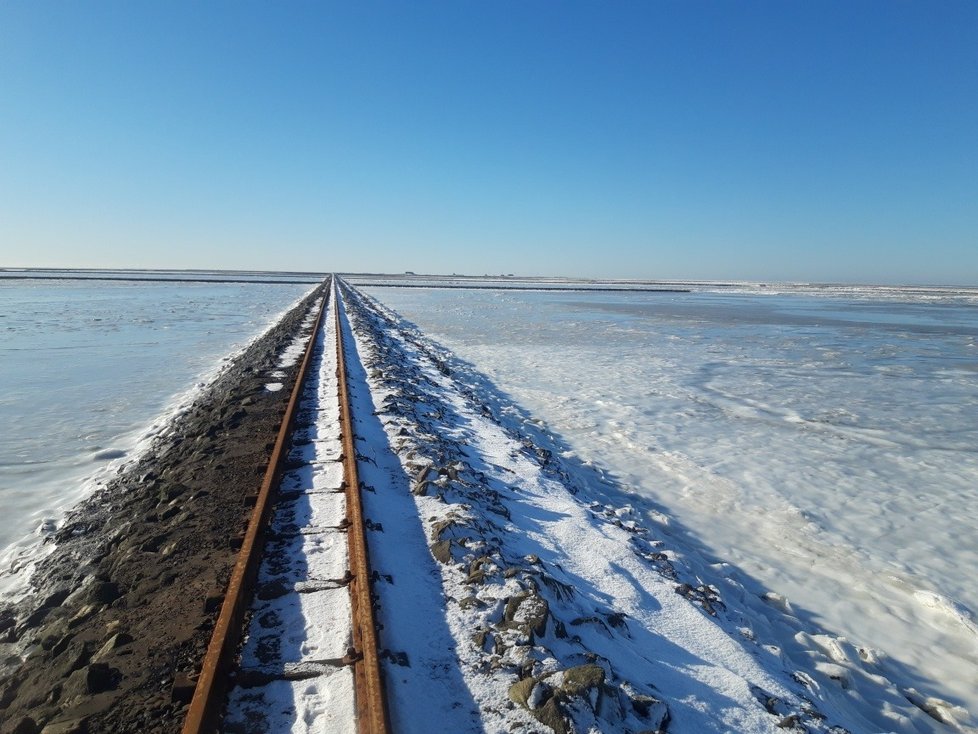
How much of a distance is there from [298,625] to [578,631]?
5.63 feet

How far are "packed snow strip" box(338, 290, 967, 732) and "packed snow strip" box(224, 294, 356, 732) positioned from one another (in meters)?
0.28

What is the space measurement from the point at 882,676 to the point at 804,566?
1487mm

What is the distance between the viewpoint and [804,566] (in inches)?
211

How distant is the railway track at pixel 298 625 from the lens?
2.75 meters

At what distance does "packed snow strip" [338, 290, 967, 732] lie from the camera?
2.95m

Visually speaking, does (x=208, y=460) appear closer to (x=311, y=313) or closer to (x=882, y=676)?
(x=882, y=676)

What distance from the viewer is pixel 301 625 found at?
3.48 m

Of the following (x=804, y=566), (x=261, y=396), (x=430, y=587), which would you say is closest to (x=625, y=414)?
(x=804, y=566)

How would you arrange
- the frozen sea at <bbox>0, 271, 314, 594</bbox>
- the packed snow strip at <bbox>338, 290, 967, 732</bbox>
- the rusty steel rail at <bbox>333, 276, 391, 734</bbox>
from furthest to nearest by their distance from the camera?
1. the frozen sea at <bbox>0, 271, 314, 594</bbox>
2. the packed snow strip at <bbox>338, 290, 967, 732</bbox>
3. the rusty steel rail at <bbox>333, 276, 391, 734</bbox>

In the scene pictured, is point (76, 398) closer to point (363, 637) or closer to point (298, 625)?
point (298, 625)

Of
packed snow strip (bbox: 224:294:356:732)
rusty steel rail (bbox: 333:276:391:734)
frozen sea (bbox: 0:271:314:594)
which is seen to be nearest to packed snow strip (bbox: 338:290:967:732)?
rusty steel rail (bbox: 333:276:391:734)

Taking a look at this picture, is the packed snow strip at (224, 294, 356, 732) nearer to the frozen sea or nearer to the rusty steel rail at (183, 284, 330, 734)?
the rusty steel rail at (183, 284, 330, 734)

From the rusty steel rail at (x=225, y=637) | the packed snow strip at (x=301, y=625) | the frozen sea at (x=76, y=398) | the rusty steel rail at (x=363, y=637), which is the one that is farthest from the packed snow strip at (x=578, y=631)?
the frozen sea at (x=76, y=398)

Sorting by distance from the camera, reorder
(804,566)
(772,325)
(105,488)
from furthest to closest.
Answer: (772,325), (105,488), (804,566)
